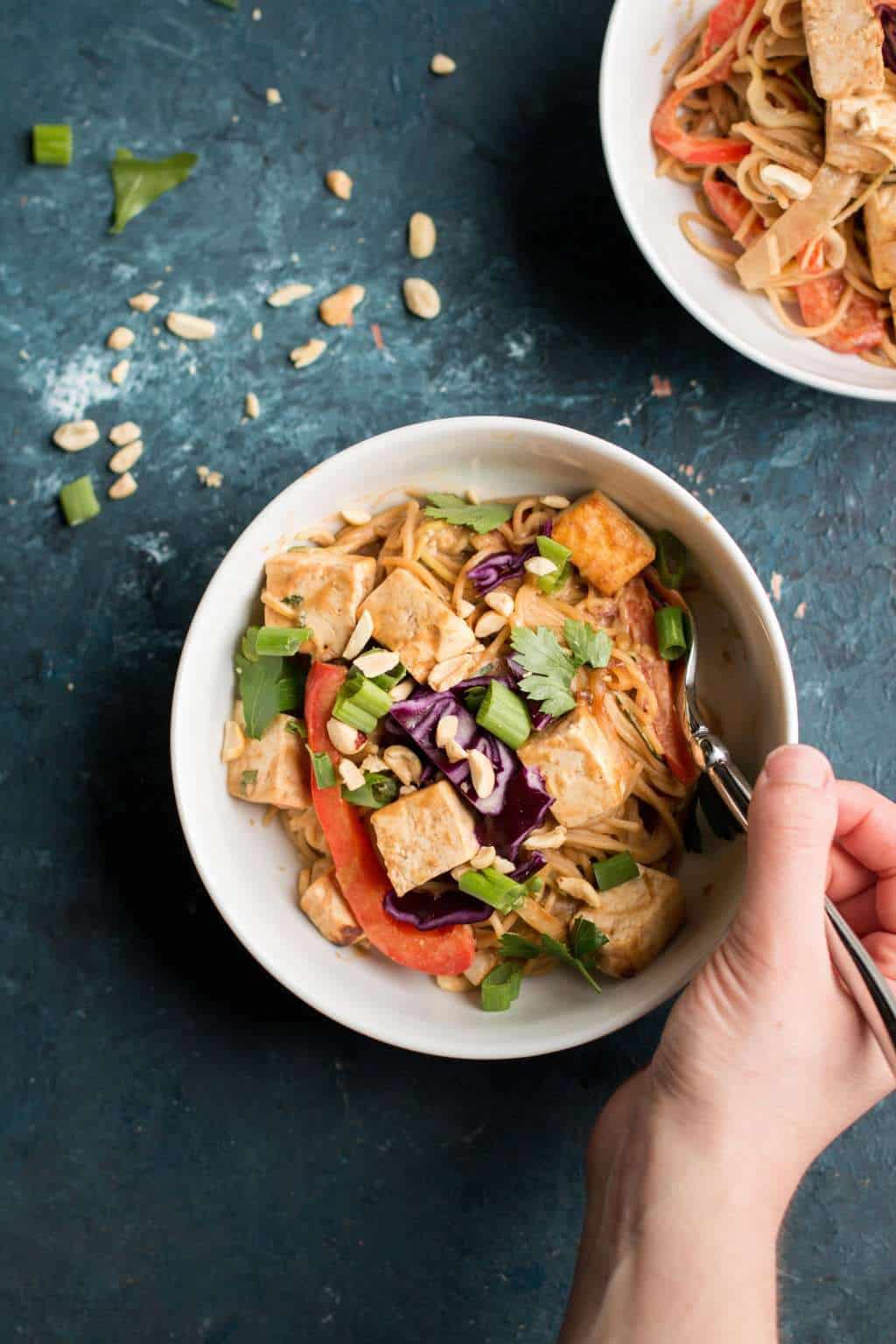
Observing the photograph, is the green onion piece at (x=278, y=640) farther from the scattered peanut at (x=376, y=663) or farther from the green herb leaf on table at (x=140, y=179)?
the green herb leaf on table at (x=140, y=179)

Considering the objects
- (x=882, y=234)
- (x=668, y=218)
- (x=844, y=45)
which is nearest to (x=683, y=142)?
(x=668, y=218)

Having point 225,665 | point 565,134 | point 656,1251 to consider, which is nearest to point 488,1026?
point 656,1251

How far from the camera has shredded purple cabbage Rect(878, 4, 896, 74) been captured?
2.35 metres

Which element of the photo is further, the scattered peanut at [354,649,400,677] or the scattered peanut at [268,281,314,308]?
the scattered peanut at [268,281,314,308]

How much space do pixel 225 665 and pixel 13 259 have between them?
4.05ft

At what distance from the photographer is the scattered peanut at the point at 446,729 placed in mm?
2211

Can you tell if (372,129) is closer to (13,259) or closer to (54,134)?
(54,134)

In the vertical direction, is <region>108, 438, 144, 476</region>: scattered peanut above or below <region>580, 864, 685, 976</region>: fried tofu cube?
above

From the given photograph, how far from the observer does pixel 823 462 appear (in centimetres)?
277

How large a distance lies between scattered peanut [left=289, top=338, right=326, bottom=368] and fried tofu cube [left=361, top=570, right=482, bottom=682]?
756 mm

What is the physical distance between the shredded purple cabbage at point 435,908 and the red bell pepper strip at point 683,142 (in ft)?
5.74

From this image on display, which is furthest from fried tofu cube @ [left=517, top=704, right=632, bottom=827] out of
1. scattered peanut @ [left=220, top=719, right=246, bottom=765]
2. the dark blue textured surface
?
the dark blue textured surface

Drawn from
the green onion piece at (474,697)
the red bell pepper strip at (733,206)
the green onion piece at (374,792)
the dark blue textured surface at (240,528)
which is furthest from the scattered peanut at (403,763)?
the red bell pepper strip at (733,206)

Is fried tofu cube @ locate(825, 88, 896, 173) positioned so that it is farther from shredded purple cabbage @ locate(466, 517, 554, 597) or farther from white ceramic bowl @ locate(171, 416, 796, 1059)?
shredded purple cabbage @ locate(466, 517, 554, 597)
